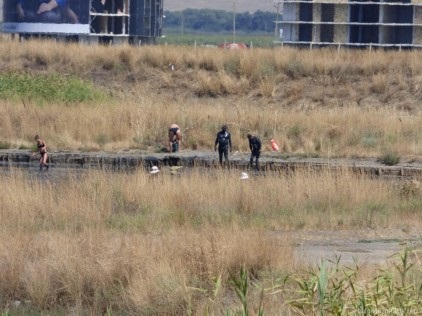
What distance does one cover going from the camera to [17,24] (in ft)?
327

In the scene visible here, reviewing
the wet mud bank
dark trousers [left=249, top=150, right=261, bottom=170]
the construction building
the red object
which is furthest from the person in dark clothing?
the construction building

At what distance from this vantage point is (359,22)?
90.2 meters

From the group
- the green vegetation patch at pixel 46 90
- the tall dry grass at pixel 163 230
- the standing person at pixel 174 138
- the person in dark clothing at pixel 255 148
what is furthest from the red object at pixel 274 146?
the tall dry grass at pixel 163 230

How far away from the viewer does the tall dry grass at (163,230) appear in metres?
13.6

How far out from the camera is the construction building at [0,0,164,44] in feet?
323

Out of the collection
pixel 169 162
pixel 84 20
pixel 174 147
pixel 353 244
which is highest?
pixel 84 20

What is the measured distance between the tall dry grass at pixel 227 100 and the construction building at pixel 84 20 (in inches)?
1541

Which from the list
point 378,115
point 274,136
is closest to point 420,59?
point 378,115

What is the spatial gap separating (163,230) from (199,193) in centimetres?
375

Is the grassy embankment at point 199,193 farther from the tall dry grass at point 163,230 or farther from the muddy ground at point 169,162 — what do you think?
the muddy ground at point 169,162

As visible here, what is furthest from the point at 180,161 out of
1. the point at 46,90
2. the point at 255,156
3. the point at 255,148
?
the point at 46,90

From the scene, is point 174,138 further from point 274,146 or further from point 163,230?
point 163,230

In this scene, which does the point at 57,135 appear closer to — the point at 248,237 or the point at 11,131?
the point at 11,131

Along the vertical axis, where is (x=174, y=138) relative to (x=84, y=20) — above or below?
below
